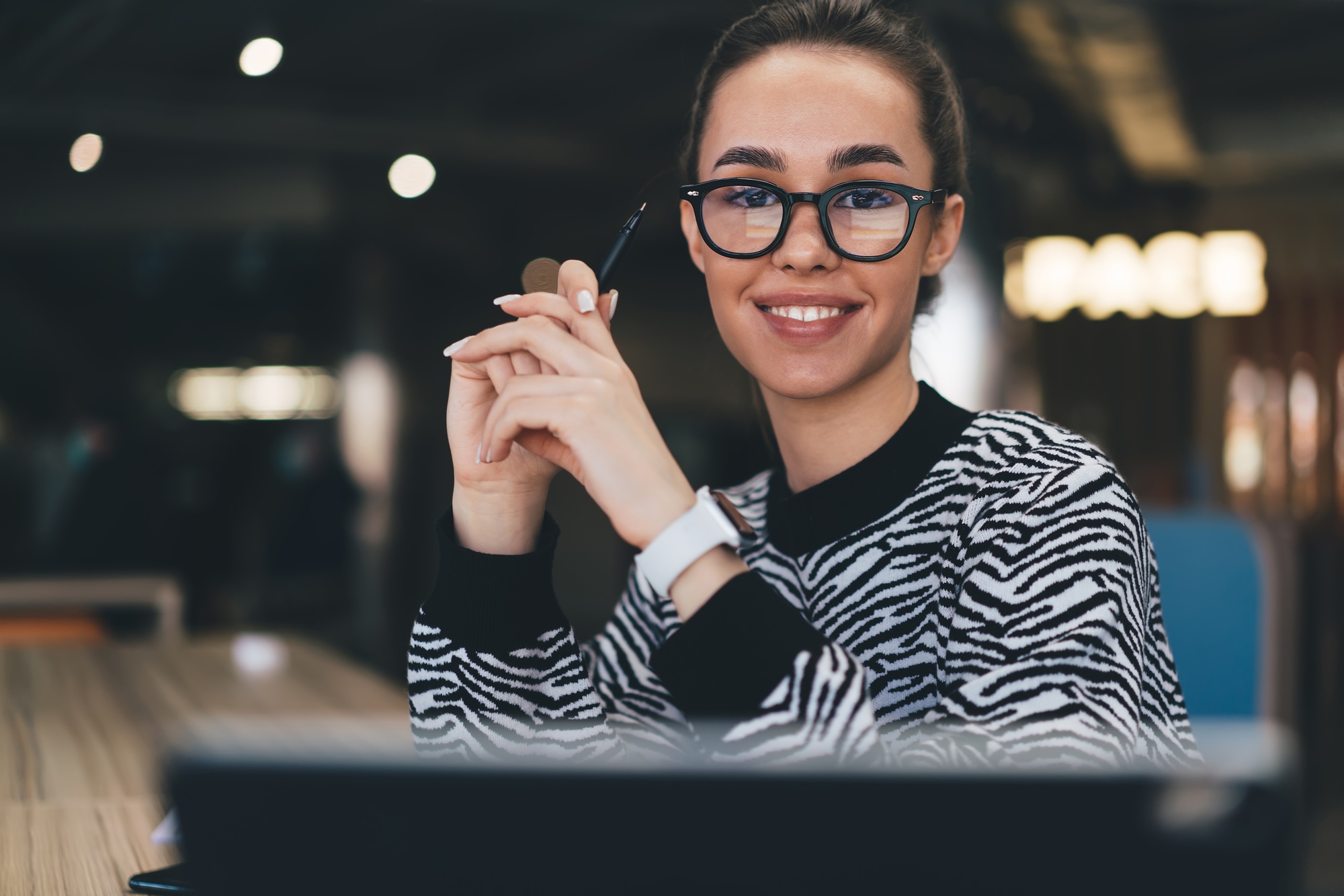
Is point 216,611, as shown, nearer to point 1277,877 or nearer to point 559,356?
point 559,356

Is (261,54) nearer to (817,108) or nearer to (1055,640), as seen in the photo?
(817,108)

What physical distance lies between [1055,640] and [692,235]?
0.53 metres

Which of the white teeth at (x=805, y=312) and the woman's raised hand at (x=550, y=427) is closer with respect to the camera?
the woman's raised hand at (x=550, y=427)

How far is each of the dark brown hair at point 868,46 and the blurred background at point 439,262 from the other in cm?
239

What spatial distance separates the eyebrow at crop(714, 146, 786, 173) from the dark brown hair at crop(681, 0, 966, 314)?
112 millimetres

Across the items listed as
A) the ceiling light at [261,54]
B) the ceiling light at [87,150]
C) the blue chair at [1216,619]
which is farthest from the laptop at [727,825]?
the ceiling light at [87,150]

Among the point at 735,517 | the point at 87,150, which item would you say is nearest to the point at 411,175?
the point at 87,150

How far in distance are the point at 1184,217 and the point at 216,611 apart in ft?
23.0

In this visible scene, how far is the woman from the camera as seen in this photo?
716 mm

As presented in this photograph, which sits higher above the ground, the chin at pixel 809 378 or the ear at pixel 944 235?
the ear at pixel 944 235

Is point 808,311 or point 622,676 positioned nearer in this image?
point 808,311

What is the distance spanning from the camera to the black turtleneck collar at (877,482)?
99 centimetres

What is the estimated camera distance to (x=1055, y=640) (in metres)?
0.76

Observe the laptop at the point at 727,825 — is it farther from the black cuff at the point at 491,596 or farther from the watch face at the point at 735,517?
the black cuff at the point at 491,596
